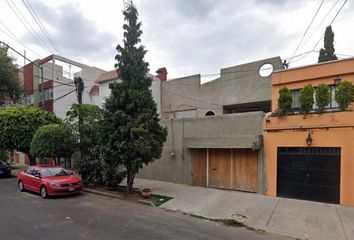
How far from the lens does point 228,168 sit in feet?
46.2

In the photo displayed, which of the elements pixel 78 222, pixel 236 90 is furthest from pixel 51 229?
pixel 236 90

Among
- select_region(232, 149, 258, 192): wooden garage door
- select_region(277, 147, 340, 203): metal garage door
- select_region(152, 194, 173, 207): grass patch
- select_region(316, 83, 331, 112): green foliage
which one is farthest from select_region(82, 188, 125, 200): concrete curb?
select_region(316, 83, 331, 112): green foliage

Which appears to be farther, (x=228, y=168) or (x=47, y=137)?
(x=47, y=137)

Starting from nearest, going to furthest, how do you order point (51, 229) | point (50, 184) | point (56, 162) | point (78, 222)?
point (51, 229), point (78, 222), point (50, 184), point (56, 162)

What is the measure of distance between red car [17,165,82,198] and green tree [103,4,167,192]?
2.06 m

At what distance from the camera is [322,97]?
11.4m

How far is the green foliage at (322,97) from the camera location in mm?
11375

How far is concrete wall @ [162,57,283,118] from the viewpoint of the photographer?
19.5 metres

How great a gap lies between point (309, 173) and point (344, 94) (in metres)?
3.55

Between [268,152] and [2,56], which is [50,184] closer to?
[268,152]

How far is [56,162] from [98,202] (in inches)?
387

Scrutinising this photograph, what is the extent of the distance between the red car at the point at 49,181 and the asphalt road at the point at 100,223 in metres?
0.72

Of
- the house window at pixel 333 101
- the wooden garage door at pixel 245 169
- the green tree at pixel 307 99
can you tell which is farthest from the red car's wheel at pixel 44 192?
the house window at pixel 333 101

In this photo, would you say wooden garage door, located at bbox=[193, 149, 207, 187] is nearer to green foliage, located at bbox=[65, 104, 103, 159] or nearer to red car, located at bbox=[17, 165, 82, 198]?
green foliage, located at bbox=[65, 104, 103, 159]
